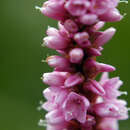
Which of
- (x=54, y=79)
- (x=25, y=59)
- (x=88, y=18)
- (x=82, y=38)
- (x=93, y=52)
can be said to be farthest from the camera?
(x=25, y=59)

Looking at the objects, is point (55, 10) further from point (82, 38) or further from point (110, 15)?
point (110, 15)

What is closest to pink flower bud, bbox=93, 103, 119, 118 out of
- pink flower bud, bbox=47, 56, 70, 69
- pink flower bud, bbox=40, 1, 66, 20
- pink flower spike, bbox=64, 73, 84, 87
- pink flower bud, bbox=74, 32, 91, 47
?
pink flower spike, bbox=64, 73, 84, 87

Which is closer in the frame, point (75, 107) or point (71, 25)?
point (71, 25)

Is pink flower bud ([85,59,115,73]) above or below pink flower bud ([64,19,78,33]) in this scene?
below

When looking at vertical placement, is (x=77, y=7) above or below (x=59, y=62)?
above

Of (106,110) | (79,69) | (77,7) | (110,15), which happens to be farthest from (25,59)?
(77,7)

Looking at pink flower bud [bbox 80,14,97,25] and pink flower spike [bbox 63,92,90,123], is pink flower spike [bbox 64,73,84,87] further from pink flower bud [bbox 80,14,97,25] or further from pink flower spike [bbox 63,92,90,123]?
pink flower bud [bbox 80,14,97,25]

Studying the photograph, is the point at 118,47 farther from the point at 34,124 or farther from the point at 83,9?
the point at 83,9
